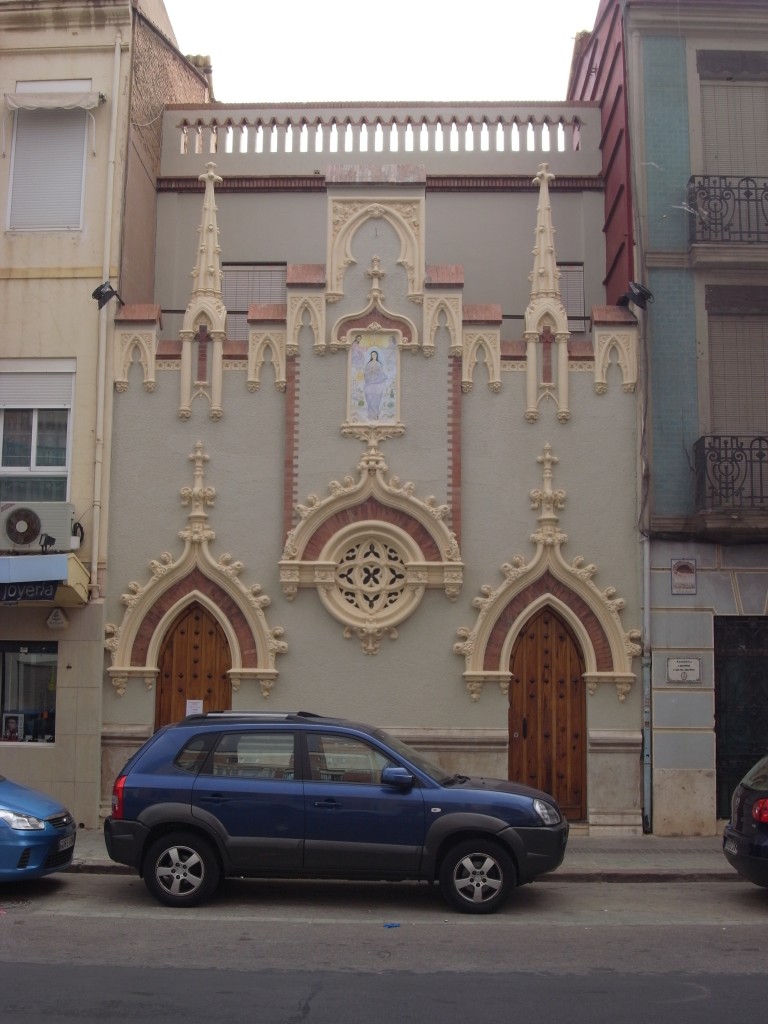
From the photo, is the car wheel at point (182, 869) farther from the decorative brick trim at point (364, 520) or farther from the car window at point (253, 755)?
the decorative brick trim at point (364, 520)

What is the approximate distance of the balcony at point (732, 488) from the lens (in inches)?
589

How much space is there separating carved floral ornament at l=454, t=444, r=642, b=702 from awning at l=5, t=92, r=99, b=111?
326 inches

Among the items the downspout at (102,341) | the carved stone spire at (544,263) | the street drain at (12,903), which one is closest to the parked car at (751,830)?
the street drain at (12,903)

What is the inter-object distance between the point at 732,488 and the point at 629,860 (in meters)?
4.83

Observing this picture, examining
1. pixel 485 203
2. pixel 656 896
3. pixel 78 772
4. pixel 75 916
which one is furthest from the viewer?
Answer: pixel 485 203

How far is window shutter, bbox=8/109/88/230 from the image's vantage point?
16.6 m

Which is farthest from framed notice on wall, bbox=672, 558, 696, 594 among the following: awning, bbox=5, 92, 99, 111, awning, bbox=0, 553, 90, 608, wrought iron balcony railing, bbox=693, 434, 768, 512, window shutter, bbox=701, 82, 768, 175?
awning, bbox=5, 92, 99, 111

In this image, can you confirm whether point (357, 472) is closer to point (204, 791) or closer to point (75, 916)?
point (204, 791)

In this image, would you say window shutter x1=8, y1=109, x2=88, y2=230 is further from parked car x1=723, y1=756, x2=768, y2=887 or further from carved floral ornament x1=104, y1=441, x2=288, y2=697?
parked car x1=723, y1=756, x2=768, y2=887

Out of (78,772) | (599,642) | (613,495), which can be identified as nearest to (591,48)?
(613,495)

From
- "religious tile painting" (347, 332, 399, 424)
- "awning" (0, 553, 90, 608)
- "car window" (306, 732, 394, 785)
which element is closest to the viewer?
"car window" (306, 732, 394, 785)

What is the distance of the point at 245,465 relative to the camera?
15.9m

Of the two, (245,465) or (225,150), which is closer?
(245,465)

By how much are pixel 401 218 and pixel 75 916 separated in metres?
9.79
